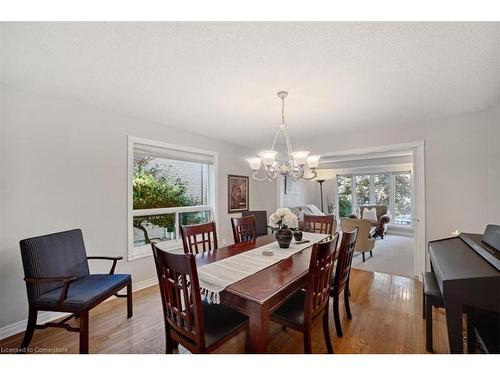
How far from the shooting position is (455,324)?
48.8 inches

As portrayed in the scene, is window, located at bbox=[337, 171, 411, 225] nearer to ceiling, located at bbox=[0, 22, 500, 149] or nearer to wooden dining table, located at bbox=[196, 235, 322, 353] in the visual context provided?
ceiling, located at bbox=[0, 22, 500, 149]

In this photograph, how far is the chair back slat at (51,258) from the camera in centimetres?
170

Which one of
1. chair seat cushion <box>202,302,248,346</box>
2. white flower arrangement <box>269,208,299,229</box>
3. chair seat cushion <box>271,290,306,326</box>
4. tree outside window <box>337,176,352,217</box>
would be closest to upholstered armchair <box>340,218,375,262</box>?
white flower arrangement <box>269,208,299,229</box>

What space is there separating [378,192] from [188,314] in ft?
24.8

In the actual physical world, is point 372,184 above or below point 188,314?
above

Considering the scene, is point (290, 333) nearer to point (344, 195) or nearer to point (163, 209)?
point (163, 209)

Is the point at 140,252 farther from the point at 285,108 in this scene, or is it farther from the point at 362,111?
the point at 362,111

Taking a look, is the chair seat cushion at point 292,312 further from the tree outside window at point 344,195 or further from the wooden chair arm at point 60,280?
the tree outside window at point 344,195

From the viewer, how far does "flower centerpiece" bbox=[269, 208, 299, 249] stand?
216 centimetres

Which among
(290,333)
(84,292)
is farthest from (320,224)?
(84,292)

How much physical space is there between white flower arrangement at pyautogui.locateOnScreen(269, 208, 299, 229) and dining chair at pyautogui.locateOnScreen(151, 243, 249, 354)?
94cm

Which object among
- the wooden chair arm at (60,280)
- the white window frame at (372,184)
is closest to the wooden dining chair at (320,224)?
the wooden chair arm at (60,280)

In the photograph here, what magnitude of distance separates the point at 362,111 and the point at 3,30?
3173 millimetres

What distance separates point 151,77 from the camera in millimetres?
1849
